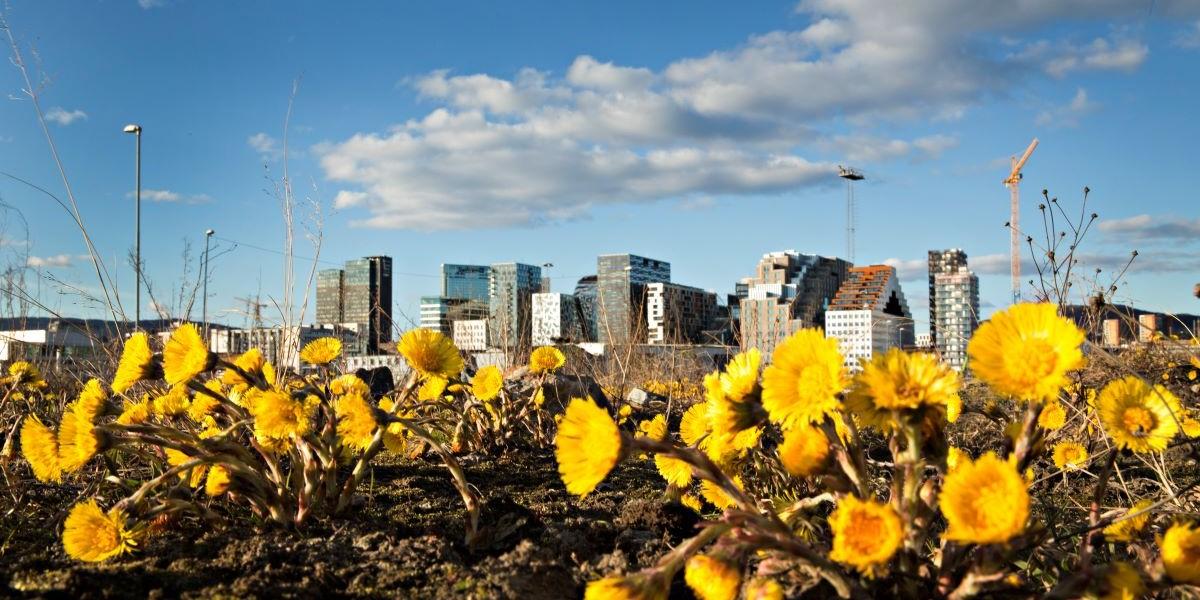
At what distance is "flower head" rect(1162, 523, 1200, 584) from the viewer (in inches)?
46.1

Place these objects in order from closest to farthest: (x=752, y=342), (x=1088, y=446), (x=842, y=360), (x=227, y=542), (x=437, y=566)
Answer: (x=842, y=360) < (x=437, y=566) < (x=227, y=542) < (x=1088, y=446) < (x=752, y=342)

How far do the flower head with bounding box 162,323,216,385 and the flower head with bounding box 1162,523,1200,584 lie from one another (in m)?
1.87

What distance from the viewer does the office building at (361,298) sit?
7069 mm

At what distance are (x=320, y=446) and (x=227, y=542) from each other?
33 centimetres

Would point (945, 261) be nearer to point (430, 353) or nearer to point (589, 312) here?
point (589, 312)

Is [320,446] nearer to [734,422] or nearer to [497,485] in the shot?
[497,485]

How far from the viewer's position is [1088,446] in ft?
11.8

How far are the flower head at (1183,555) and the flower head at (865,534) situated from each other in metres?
0.42

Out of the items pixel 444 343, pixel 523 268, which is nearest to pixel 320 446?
pixel 444 343

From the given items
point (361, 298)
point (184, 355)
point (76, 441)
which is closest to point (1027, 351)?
point (184, 355)

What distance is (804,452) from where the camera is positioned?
1317 mm

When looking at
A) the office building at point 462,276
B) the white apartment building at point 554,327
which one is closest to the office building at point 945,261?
the office building at point 462,276

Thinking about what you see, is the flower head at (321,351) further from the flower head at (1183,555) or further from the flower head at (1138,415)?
the flower head at (1183,555)

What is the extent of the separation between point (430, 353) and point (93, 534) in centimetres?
80
